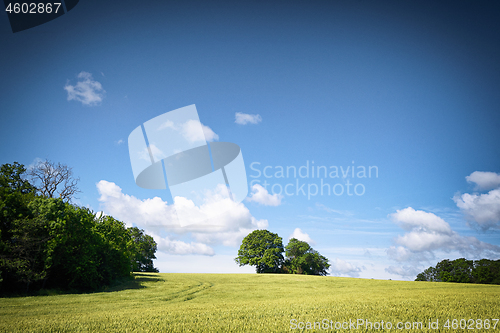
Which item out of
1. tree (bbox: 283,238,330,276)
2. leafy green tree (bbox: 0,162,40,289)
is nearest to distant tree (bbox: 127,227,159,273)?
tree (bbox: 283,238,330,276)

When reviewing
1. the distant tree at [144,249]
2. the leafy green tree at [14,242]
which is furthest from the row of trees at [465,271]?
the distant tree at [144,249]

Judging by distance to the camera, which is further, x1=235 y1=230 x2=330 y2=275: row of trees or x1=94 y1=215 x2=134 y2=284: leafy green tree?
x1=235 y1=230 x2=330 y2=275: row of trees

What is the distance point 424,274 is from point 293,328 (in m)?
62.3

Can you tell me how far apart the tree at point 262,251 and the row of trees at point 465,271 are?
33.0 metres

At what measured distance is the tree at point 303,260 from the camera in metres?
70.1

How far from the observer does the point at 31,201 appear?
28.1 meters

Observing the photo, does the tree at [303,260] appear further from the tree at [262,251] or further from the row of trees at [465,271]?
the row of trees at [465,271]

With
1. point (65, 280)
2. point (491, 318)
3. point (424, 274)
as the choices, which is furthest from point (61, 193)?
point (424, 274)

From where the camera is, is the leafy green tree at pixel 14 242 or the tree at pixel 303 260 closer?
the leafy green tree at pixel 14 242

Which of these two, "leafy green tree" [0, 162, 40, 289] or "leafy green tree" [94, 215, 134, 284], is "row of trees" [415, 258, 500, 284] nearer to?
"leafy green tree" [94, 215, 134, 284]

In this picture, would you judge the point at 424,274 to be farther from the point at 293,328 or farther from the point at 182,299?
the point at 293,328

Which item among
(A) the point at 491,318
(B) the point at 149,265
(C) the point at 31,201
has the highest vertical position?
(C) the point at 31,201

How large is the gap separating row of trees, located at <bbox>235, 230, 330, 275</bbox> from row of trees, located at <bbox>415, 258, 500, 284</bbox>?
24.1 metres

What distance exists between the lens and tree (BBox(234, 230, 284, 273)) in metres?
72.0
